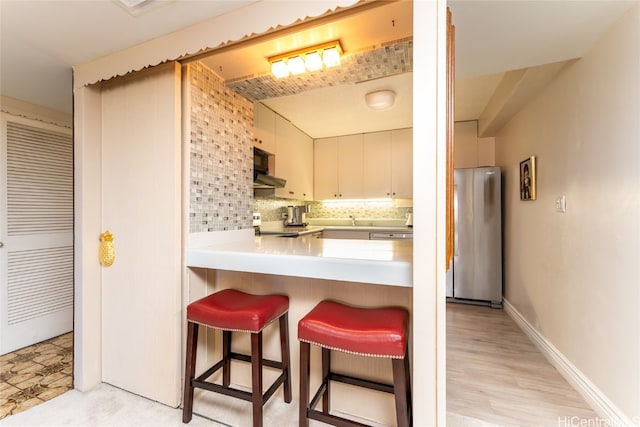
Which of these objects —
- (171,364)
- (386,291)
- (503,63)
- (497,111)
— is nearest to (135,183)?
(171,364)

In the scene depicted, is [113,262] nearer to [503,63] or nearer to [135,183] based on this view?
[135,183]

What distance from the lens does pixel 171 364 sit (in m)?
1.65

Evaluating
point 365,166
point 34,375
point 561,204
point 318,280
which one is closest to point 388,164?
point 365,166

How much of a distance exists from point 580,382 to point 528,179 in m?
1.61

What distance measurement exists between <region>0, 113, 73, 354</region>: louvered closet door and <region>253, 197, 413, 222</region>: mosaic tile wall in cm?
193

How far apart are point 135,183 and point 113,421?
134cm

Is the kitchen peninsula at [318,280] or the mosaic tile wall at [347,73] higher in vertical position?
the mosaic tile wall at [347,73]

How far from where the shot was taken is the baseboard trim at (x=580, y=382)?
146 centimetres

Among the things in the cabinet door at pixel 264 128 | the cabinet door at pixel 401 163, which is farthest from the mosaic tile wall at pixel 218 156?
the cabinet door at pixel 401 163

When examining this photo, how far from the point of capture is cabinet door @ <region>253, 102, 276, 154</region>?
3.12m

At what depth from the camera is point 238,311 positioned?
140 cm

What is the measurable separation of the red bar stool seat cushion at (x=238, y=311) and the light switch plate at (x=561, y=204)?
6.66 ft

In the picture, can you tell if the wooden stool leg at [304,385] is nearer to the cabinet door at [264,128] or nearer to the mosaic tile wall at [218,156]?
the mosaic tile wall at [218,156]

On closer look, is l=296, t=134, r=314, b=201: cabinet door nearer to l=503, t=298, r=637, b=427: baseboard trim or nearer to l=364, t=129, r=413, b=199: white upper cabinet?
l=364, t=129, r=413, b=199: white upper cabinet
